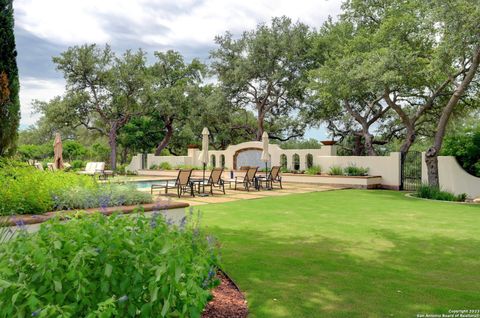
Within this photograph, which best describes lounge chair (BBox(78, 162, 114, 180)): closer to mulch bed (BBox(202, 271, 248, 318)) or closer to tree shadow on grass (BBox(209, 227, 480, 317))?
tree shadow on grass (BBox(209, 227, 480, 317))

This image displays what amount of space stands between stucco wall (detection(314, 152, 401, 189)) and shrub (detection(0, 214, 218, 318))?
17945 mm

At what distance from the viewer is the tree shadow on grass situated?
3673 mm

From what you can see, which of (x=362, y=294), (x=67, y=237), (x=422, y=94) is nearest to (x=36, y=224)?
(x=67, y=237)

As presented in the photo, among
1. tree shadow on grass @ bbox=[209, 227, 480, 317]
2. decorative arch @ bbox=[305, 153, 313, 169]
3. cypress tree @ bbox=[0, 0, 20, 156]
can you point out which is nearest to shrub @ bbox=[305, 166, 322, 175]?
decorative arch @ bbox=[305, 153, 313, 169]

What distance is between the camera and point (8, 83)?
20.4 ft

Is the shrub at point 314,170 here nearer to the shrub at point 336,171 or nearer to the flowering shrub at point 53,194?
the shrub at point 336,171

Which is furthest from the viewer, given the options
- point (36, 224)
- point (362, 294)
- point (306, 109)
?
point (306, 109)

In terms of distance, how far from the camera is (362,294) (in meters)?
3.98

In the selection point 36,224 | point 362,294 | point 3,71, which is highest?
point 3,71

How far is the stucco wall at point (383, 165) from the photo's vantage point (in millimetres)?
18750

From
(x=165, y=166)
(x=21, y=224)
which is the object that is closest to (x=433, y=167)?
(x=21, y=224)

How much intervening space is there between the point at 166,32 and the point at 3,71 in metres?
5.51

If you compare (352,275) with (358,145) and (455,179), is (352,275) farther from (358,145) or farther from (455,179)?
(358,145)

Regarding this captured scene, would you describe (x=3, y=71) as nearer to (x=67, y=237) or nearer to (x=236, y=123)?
(x=67, y=237)
